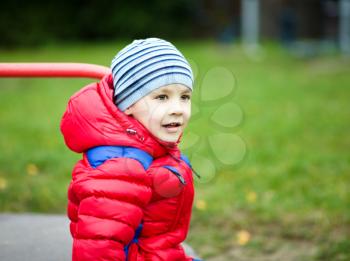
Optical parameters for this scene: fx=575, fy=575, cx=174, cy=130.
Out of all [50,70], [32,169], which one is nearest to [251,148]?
[32,169]

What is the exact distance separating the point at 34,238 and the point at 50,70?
769 mm

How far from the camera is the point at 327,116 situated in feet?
18.2

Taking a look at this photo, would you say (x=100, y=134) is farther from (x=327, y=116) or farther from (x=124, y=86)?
(x=327, y=116)

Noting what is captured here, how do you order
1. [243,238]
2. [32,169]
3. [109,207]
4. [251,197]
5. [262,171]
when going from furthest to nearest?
1. [32,169]
2. [262,171]
3. [251,197]
4. [243,238]
5. [109,207]

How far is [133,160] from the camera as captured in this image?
1617 millimetres

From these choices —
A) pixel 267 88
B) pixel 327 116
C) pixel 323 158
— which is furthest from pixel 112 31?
pixel 323 158

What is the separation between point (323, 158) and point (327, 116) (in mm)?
1532

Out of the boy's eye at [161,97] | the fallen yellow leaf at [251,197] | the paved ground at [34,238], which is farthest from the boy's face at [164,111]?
the fallen yellow leaf at [251,197]

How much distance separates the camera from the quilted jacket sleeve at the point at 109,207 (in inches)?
60.4

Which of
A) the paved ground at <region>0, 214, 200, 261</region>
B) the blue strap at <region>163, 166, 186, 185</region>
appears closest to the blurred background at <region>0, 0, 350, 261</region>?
the blue strap at <region>163, 166, 186, 185</region>

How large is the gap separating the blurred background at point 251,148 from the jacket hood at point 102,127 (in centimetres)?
31

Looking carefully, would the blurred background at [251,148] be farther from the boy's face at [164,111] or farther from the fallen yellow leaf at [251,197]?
the boy's face at [164,111]

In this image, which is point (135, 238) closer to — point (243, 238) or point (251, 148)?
point (243, 238)

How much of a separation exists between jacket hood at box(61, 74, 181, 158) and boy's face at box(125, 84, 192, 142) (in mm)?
27
